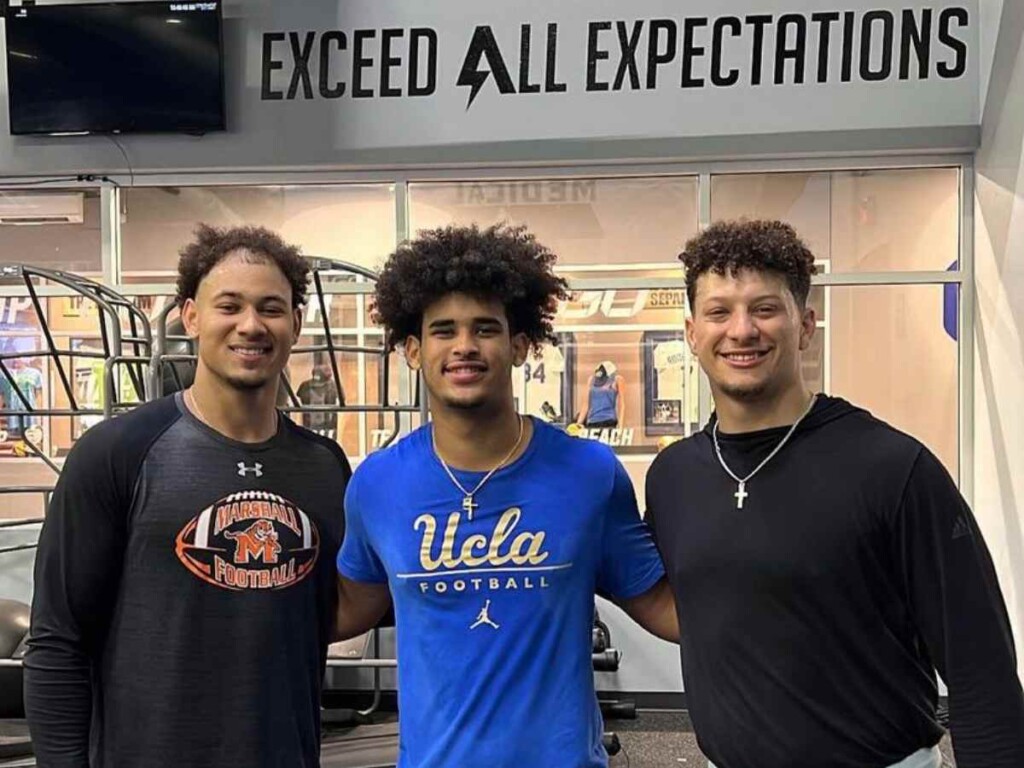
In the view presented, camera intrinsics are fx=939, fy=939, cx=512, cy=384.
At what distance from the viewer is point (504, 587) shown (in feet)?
4.83

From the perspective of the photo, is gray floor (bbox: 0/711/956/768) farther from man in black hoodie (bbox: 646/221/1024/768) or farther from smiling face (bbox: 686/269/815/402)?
smiling face (bbox: 686/269/815/402)

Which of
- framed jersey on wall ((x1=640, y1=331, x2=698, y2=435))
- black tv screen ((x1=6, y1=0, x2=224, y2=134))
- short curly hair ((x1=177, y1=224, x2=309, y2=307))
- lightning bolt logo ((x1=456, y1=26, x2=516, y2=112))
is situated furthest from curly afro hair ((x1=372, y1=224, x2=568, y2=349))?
black tv screen ((x1=6, y1=0, x2=224, y2=134))

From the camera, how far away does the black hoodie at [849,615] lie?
1.28 metres

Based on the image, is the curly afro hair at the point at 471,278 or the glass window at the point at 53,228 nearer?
the curly afro hair at the point at 471,278

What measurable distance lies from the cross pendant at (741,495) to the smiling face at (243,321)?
0.81 metres

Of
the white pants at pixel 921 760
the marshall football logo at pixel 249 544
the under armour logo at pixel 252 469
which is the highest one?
the under armour logo at pixel 252 469

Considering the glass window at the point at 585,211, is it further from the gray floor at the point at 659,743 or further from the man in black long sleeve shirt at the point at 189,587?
the man in black long sleeve shirt at the point at 189,587

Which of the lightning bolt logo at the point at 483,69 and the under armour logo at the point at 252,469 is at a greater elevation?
the lightning bolt logo at the point at 483,69

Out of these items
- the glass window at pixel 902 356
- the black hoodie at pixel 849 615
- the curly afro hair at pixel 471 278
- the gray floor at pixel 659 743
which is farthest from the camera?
the glass window at pixel 902 356

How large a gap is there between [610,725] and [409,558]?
3.08 m

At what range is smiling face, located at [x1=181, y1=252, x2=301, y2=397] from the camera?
1596 millimetres

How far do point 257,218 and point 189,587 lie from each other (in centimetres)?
347

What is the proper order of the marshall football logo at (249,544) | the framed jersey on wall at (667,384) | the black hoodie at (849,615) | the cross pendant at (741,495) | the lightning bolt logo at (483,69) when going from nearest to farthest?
the black hoodie at (849,615), the cross pendant at (741,495), the marshall football logo at (249,544), the lightning bolt logo at (483,69), the framed jersey on wall at (667,384)

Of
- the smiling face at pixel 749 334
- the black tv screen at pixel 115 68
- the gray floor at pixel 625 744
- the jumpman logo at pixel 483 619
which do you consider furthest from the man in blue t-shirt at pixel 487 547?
the black tv screen at pixel 115 68
